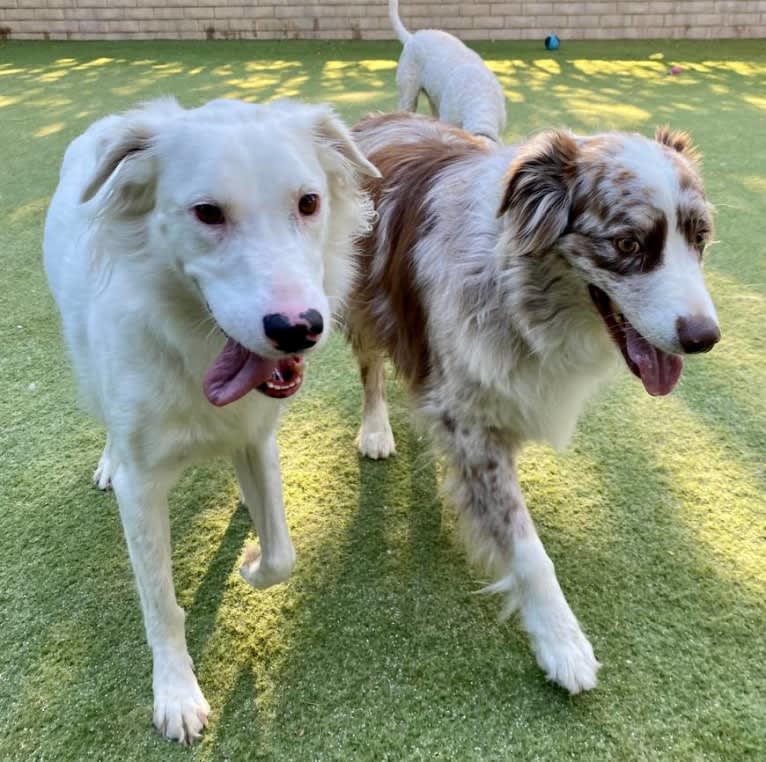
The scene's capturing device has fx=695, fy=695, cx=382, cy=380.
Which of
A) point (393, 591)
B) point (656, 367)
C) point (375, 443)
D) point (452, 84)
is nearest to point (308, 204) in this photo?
point (656, 367)

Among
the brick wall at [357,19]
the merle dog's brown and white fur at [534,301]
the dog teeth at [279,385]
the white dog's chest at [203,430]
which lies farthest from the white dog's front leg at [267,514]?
the brick wall at [357,19]

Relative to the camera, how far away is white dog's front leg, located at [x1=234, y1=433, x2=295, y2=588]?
207 centimetres

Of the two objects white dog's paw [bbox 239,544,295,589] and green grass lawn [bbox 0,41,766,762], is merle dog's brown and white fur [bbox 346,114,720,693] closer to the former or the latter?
green grass lawn [bbox 0,41,766,762]

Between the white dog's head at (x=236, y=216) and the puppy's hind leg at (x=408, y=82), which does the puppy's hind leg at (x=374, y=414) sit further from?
the puppy's hind leg at (x=408, y=82)

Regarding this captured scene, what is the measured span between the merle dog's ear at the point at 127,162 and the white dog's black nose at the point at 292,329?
51cm

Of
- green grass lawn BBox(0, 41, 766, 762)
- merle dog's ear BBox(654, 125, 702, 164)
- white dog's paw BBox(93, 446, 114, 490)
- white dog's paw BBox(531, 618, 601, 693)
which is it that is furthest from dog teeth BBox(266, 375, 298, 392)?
merle dog's ear BBox(654, 125, 702, 164)

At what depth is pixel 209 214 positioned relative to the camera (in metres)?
1.46

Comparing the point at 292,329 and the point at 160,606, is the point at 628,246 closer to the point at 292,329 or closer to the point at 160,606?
the point at 292,329

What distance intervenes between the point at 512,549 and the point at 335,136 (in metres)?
1.28

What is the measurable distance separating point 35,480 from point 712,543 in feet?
8.19

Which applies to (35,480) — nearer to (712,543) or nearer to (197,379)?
(197,379)

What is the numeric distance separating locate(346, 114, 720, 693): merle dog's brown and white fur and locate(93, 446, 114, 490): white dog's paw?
1161mm

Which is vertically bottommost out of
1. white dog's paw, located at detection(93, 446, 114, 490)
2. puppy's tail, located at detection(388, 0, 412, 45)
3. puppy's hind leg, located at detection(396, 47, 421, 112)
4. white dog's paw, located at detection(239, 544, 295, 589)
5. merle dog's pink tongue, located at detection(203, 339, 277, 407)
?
white dog's paw, located at detection(93, 446, 114, 490)

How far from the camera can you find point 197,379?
171 centimetres
